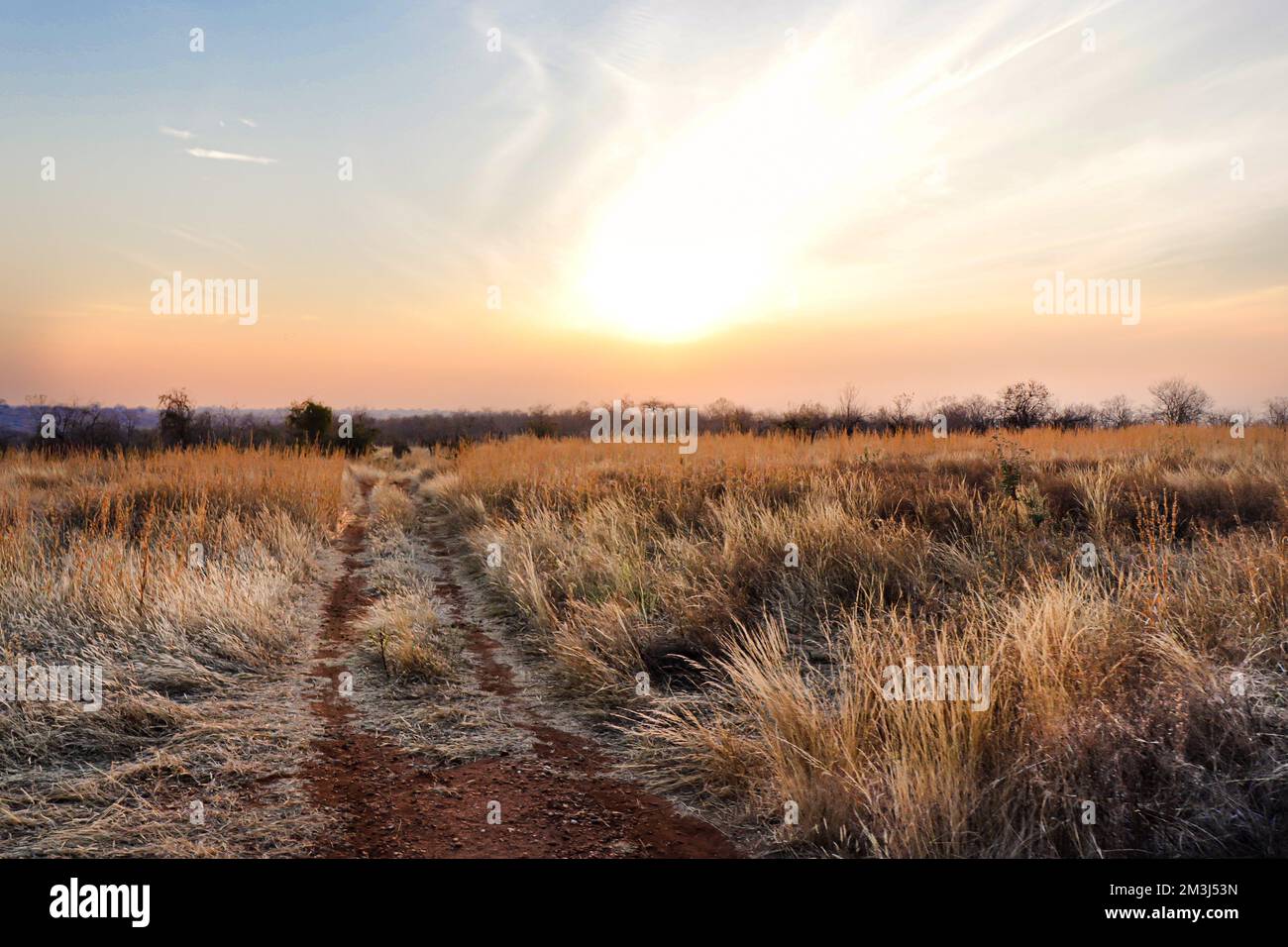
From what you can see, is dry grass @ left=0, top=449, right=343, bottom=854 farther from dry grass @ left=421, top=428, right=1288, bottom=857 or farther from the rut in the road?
dry grass @ left=421, top=428, right=1288, bottom=857

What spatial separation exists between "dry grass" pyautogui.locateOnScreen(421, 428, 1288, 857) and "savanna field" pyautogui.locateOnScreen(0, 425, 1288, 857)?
0.02 metres

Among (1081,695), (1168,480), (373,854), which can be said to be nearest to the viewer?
(373,854)

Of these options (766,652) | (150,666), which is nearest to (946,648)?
(766,652)

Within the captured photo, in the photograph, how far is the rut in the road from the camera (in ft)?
10.1

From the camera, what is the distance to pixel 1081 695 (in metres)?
3.28

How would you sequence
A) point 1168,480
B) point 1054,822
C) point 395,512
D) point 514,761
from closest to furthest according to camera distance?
point 1054,822
point 514,761
point 1168,480
point 395,512

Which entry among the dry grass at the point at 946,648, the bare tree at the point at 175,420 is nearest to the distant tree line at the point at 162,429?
the bare tree at the point at 175,420

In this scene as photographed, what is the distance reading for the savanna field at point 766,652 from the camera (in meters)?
2.87

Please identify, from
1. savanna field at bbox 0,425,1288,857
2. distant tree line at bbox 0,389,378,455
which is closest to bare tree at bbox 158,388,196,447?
distant tree line at bbox 0,389,378,455

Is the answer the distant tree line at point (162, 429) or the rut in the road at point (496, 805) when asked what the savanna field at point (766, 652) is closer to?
the rut in the road at point (496, 805)

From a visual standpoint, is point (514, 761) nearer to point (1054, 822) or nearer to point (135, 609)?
point (1054, 822)

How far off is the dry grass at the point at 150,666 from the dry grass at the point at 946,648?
6.49 ft
